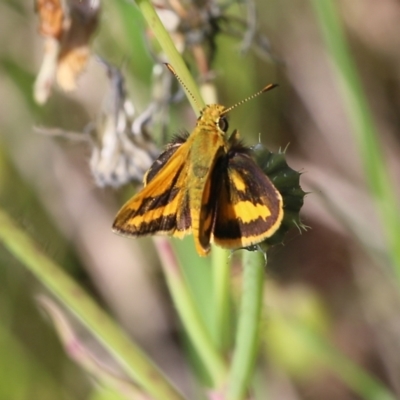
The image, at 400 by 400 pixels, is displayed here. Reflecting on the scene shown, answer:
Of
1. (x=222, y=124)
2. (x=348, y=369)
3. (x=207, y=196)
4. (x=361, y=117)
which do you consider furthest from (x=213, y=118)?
(x=348, y=369)

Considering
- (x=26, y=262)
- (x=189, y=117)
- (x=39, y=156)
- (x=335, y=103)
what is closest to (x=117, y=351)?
(x=26, y=262)

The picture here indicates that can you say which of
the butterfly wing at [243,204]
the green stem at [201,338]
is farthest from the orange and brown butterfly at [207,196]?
the green stem at [201,338]

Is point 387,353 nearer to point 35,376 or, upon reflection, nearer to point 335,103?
point 335,103

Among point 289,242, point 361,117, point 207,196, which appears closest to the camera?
point 207,196

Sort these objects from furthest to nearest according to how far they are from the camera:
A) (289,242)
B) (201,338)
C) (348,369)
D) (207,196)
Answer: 1. (289,242)
2. (348,369)
3. (201,338)
4. (207,196)

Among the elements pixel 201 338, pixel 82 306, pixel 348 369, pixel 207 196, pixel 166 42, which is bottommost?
pixel 348 369

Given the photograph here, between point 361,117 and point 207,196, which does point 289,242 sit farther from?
point 207,196
